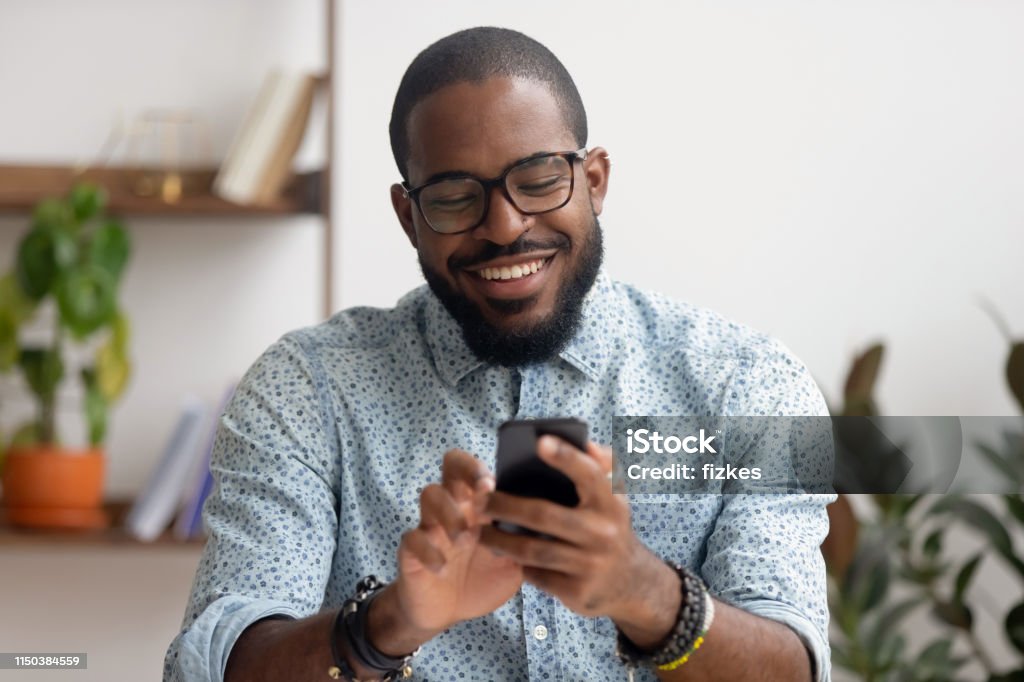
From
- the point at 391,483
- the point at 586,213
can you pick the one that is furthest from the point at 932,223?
the point at 391,483

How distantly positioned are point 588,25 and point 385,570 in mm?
1509

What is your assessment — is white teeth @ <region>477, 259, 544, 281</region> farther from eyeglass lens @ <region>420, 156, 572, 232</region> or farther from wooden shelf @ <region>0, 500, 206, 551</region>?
wooden shelf @ <region>0, 500, 206, 551</region>

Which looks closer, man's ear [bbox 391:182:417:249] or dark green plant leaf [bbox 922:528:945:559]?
man's ear [bbox 391:182:417:249]

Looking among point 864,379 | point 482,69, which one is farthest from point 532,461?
point 864,379

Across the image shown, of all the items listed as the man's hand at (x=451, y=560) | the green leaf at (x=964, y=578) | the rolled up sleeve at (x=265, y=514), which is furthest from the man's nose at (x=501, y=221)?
the green leaf at (x=964, y=578)

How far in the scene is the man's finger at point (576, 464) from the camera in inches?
35.2

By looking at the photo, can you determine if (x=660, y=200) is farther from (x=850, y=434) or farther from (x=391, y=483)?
(x=391, y=483)

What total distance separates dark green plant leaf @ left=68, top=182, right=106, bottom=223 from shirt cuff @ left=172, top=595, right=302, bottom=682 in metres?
1.30

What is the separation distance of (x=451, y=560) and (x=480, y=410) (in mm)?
413

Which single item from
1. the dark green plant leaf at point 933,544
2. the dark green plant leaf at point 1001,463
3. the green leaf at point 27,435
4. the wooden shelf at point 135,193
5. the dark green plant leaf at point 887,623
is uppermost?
the wooden shelf at point 135,193

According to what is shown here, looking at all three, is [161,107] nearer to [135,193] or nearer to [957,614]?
[135,193]

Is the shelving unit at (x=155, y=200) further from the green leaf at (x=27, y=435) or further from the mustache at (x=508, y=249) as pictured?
the mustache at (x=508, y=249)

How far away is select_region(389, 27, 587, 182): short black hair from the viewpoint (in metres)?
1.35

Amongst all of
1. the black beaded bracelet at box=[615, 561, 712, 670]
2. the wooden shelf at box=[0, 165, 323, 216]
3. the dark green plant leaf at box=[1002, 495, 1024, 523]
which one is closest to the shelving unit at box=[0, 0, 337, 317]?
the wooden shelf at box=[0, 165, 323, 216]
